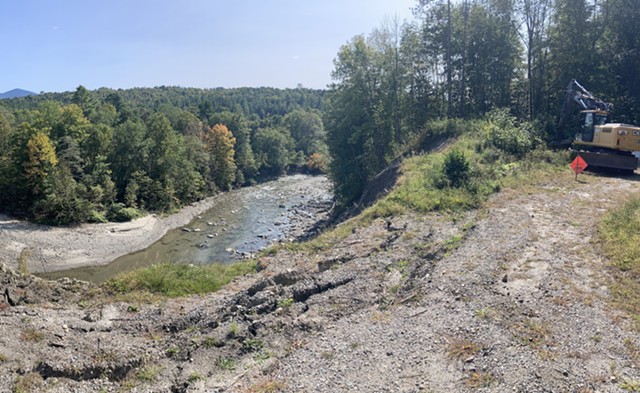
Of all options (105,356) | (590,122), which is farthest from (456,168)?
(105,356)

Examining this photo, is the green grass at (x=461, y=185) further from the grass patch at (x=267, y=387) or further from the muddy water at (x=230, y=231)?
the muddy water at (x=230, y=231)

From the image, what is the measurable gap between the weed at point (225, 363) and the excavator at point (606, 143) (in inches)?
755

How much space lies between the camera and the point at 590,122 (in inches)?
813

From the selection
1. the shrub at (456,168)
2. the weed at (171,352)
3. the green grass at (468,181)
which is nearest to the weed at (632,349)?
the green grass at (468,181)

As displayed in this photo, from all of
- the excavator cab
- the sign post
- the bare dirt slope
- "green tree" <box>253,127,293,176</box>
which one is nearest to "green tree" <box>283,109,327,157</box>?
"green tree" <box>253,127,293,176</box>

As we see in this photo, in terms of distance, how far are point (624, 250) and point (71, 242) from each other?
3309 centimetres

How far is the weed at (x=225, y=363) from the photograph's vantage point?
835 cm

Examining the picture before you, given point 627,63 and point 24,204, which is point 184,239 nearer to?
point 24,204

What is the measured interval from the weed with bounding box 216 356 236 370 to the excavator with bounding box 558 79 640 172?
62.9ft

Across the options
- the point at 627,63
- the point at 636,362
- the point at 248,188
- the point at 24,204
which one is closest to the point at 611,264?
the point at 636,362

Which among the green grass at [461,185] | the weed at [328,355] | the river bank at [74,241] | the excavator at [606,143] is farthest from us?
the river bank at [74,241]

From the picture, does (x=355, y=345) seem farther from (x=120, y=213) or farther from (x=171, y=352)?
(x=120, y=213)

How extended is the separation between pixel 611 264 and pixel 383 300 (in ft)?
18.3

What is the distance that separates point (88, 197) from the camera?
3591 centimetres
